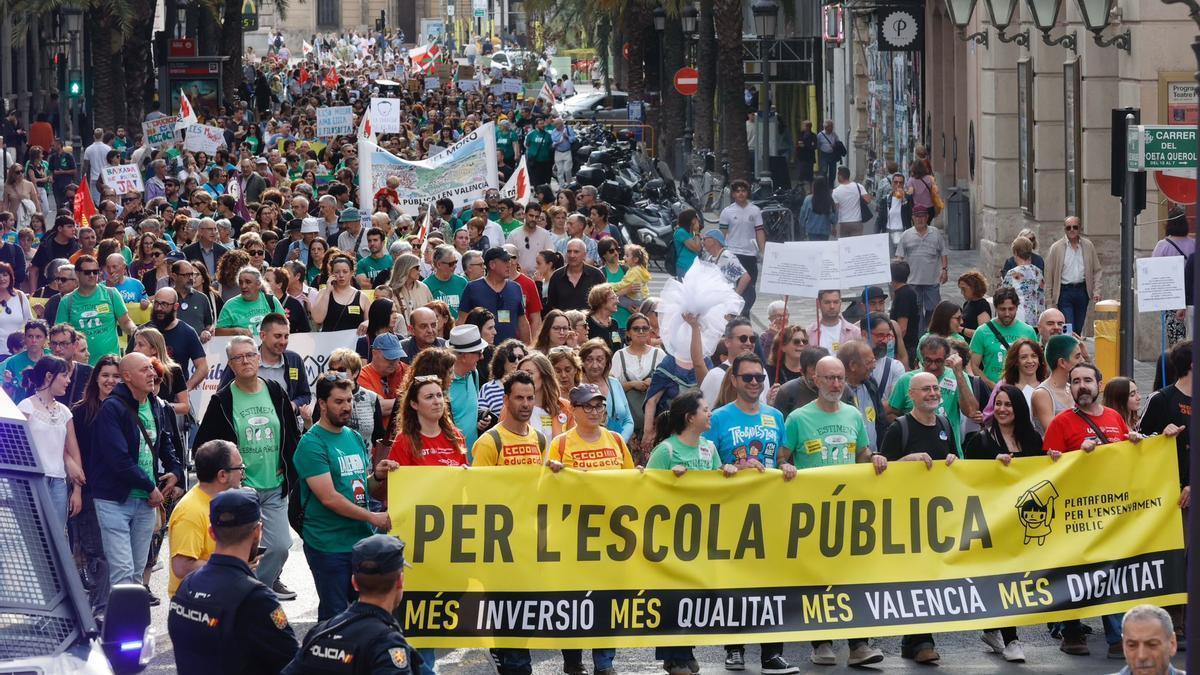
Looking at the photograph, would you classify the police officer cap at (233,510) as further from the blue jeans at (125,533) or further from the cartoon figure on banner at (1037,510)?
the cartoon figure on banner at (1037,510)

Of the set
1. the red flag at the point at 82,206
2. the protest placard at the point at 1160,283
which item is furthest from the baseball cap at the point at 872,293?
the red flag at the point at 82,206

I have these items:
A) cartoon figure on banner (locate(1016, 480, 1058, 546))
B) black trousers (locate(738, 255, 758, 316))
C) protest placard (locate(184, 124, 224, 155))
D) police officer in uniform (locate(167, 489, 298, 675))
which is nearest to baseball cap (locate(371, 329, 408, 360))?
cartoon figure on banner (locate(1016, 480, 1058, 546))

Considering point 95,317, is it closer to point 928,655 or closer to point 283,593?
point 283,593

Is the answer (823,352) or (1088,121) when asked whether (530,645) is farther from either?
(1088,121)

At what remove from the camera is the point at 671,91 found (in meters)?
45.4

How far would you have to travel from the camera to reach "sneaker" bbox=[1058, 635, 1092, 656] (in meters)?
10.3

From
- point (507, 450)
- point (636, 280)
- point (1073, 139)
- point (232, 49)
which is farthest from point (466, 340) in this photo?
point (232, 49)

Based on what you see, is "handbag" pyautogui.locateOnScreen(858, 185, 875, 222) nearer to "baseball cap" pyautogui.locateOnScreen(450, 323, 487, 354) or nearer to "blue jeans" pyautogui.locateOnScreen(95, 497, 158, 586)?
"baseball cap" pyautogui.locateOnScreen(450, 323, 487, 354)

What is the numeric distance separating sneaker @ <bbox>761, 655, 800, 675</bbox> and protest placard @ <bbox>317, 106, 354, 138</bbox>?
992 inches

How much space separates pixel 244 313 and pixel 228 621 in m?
8.03

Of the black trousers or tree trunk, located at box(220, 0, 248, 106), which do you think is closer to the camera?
the black trousers

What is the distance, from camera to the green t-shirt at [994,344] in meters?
13.6

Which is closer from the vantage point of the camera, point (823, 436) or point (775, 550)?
point (775, 550)

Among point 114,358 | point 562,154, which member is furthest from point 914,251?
point 562,154
